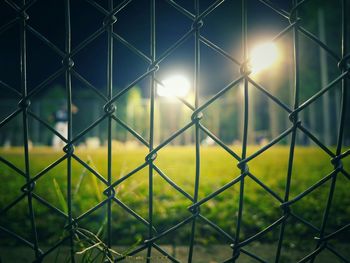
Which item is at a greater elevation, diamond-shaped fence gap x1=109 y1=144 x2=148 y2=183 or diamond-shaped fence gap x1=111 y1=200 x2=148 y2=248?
diamond-shaped fence gap x1=109 y1=144 x2=148 y2=183

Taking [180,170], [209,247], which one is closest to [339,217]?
[209,247]

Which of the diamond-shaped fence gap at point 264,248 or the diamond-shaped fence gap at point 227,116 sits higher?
the diamond-shaped fence gap at point 227,116

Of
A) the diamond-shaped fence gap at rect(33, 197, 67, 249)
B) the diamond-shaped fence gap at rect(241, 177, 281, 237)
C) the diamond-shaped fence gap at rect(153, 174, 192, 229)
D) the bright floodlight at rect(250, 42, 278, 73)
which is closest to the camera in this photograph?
the bright floodlight at rect(250, 42, 278, 73)

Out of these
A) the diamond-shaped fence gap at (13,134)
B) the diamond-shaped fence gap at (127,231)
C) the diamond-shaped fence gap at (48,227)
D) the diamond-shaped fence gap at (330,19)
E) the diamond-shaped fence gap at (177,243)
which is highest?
the diamond-shaped fence gap at (13,134)

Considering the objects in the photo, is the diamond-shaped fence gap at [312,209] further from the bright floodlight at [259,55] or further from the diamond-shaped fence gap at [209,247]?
the bright floodlight at [259,55]

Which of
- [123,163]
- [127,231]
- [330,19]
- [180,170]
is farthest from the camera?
[330,19]

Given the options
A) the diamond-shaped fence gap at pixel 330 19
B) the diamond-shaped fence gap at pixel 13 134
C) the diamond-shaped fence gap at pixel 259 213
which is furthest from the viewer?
the diamond-shaped fence gap at pixel 13 134

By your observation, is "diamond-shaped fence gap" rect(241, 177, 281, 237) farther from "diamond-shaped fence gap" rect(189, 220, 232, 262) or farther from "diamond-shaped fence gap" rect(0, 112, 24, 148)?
"diamond-shaped fence gap" rect(0, 112, 24, 148)

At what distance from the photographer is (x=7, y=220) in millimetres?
2139

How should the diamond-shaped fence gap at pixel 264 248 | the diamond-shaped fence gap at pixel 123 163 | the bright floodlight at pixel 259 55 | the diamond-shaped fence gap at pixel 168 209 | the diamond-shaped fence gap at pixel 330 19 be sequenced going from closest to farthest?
the bright floodlight at pixel 259 55 → the diamond-shaped fence gap at pixel 123 163 → the diamond-shaped fence gap at pixel 264 248 → the diamond-shaped fence gap at pixel 168 209 → the diamond-shaped fence gap at pixel 330 19

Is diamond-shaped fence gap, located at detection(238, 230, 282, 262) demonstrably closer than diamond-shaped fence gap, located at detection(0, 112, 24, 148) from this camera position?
Yes

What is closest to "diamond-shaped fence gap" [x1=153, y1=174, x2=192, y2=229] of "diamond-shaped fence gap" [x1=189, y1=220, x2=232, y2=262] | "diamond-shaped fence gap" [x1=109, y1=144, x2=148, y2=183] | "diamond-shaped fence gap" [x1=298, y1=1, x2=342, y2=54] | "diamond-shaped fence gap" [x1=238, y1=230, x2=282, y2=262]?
"diamond-shaped fence gap" [x1=189, y1=220, x2=232, y2=262]

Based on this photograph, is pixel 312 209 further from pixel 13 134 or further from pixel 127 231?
pixel 13 134

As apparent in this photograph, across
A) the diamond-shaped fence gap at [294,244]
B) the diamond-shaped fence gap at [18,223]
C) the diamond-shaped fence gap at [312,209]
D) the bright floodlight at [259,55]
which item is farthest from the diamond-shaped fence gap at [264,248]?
the diamond-shaped fence gap at [18,223]
